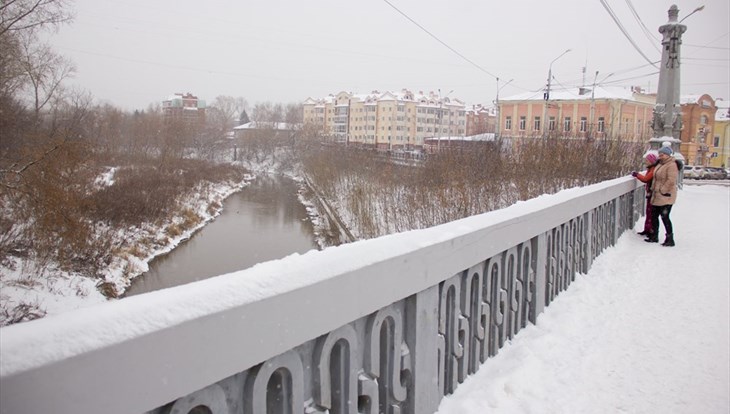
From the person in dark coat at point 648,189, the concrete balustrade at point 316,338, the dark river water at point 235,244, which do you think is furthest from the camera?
the dark river water at point 235,244

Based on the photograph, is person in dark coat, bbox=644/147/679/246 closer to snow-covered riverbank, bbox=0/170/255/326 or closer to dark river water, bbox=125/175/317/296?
snow-covered riverbank, bbox=0/170/255/326

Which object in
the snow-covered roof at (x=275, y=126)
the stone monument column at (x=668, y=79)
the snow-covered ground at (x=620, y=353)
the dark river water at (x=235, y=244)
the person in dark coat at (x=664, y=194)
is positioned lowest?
the dark river water at (x=235, y=244)

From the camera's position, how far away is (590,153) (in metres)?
18.5

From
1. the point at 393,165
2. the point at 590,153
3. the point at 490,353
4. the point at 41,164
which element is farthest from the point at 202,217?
the point at 490,353

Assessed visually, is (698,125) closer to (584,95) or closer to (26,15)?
(584,95)

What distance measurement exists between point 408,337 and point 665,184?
7.34 m

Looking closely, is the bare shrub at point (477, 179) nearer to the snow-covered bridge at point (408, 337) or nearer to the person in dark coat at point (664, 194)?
the person in dark coat at point (664, 194)

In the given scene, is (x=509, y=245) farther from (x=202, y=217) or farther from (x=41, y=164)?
(x=202, y=217)

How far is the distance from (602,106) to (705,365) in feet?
219

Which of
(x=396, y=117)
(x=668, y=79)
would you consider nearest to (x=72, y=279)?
(x=668, y=79)

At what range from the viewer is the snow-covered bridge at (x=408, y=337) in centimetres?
122

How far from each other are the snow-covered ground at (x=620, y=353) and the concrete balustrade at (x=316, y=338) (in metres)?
0.22

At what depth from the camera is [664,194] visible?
805 centimetres

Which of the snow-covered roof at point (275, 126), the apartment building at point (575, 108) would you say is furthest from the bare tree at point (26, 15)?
the snow-covered roof at point (275, 126)
